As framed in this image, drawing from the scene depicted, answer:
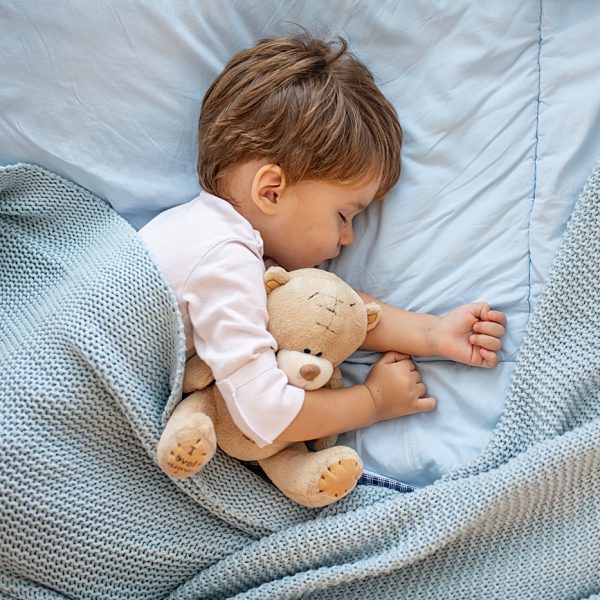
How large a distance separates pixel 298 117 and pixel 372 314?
299 millimetres

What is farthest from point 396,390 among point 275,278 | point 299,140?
point 299,140

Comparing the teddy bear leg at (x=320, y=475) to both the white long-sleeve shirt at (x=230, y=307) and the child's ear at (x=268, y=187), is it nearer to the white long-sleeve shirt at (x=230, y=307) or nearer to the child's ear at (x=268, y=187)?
the white long-sleeve shirt at (x=230, y=307)

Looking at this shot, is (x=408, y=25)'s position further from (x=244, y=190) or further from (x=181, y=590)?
(x=181, y=590)

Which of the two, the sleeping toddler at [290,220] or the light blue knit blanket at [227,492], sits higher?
the sleeping toddler at [290,220]

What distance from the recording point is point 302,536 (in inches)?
Result: 47.3

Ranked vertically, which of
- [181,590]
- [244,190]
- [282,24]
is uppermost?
[282,24]

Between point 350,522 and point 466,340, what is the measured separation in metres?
0.31

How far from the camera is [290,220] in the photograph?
1.27 m

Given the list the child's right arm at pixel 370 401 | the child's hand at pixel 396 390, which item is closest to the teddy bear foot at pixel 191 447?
the child's right arm at pixel 370 401

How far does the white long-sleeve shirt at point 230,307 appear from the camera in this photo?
1135 millimetres

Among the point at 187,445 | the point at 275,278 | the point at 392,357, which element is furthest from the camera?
the point at 392,357

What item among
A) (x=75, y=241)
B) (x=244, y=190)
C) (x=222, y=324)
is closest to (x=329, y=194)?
(x=244, y=190)

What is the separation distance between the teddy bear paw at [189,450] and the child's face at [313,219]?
12.8 inches

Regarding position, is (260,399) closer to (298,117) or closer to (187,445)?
(187,445)
